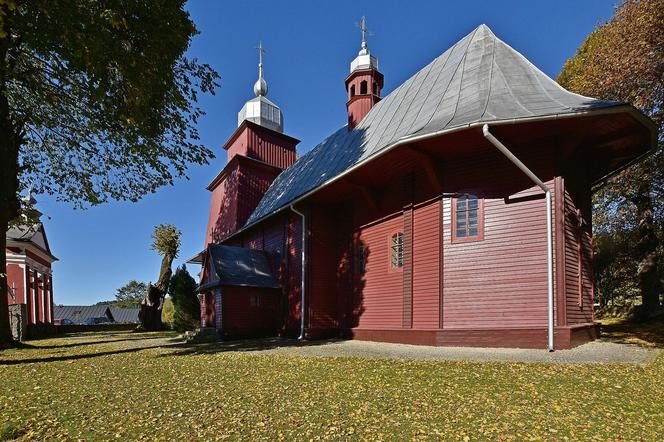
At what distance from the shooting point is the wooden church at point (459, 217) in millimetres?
10219

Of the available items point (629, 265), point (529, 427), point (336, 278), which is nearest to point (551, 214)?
point (529, 427)

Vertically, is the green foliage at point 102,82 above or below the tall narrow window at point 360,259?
above

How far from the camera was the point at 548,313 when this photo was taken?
9836mm

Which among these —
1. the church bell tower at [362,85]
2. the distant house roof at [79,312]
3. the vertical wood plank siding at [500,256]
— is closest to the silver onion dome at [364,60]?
the church bell tower at [362,85]

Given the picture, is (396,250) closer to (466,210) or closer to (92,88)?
(466,210)

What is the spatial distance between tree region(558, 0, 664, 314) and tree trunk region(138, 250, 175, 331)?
29631mm

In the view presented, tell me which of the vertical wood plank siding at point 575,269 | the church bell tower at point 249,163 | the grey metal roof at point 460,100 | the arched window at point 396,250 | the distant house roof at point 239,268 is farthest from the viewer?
the church bell tower at point 249,163

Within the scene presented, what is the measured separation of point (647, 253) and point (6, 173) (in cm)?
2267

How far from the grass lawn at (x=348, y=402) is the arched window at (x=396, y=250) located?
478 centimetres

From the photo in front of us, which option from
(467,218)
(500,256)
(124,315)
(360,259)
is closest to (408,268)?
(467,218)

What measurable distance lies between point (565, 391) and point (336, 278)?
35.7ft

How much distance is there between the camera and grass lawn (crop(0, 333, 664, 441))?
489cm

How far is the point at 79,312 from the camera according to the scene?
72.8 meters

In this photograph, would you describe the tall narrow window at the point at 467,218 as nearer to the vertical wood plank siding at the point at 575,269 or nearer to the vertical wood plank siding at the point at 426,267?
the vertical wood plank siding at the point at 426,267
